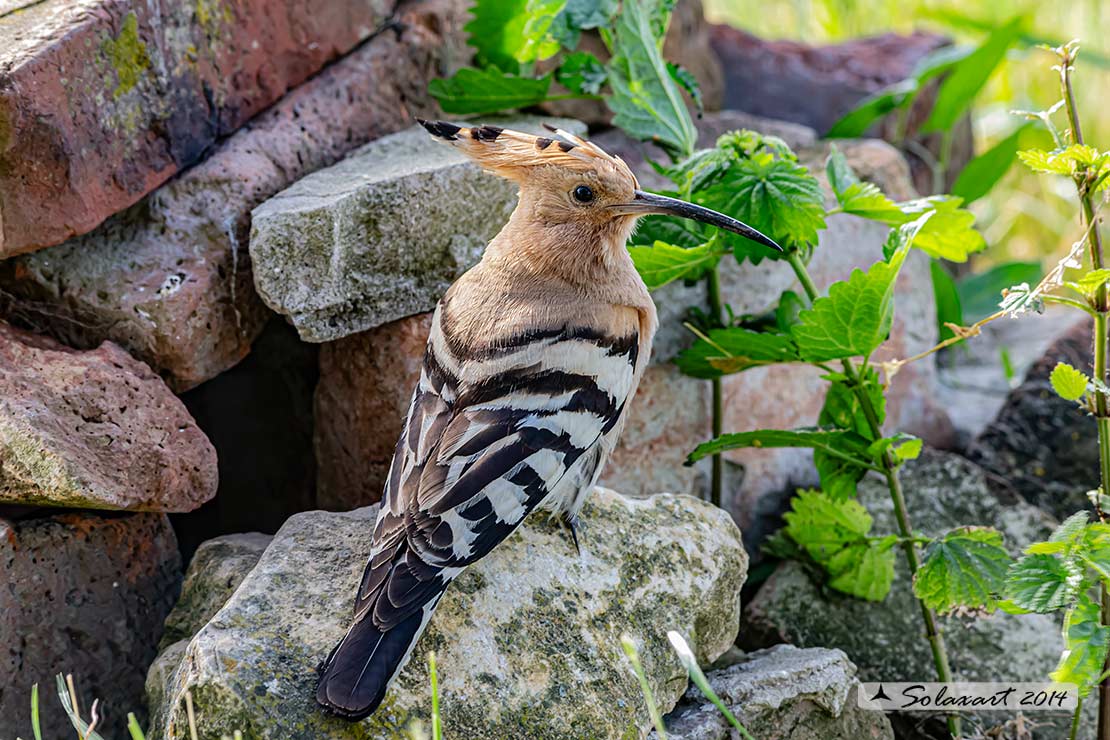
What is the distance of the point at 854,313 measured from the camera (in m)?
2.67

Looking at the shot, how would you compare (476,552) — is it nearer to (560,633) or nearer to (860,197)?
(560,633)

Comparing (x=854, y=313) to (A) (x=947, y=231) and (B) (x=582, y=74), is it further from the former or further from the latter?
(B) (x=582, y=74)

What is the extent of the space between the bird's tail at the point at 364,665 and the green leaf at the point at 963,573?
1.14 metres

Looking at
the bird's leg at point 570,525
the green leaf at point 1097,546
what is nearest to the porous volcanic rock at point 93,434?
the bird's leg at point 570,525

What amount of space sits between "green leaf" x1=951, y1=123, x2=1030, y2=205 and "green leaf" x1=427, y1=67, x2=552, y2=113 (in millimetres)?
1910

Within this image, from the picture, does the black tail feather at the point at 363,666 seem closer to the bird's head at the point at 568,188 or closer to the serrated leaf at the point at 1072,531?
the bird's head at the point at 568,188

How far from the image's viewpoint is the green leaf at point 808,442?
283 cm

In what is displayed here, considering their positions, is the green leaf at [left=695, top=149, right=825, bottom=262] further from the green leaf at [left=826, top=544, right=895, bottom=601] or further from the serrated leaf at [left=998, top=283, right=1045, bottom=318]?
the green leaf at [left=826, top=544, right=895, bottom=601]

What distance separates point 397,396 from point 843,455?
114 centimetres

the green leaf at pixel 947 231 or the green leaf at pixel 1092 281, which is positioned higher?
the green leaf at pixel 1092 281

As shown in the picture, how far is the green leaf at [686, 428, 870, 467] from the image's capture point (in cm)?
283

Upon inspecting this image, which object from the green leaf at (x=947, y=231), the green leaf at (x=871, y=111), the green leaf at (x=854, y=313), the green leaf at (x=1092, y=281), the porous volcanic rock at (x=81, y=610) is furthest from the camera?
the green leaf at (x=871, y=111)

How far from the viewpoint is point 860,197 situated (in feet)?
9.46

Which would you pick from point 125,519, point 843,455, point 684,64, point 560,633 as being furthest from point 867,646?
point 684,64
